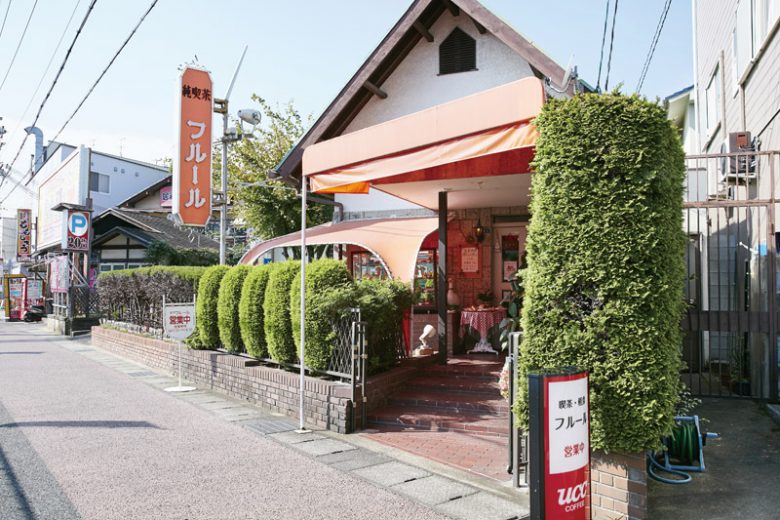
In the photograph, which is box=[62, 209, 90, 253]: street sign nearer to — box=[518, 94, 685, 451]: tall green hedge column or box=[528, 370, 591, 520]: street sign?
box=[518, 94, 685, 451]: tall green hedge column

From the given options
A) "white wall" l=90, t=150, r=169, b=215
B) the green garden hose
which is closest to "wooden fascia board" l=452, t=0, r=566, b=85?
the green garden hose

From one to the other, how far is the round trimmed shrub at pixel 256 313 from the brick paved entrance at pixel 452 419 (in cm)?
261

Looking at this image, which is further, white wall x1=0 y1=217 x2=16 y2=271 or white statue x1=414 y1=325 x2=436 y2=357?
white wall x1=0 y1=217 x2=16 y2=271

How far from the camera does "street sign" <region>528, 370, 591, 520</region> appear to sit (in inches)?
149

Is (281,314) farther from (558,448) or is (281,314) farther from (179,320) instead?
(558,448)

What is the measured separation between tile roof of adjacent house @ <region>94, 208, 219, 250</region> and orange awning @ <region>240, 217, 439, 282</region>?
63.9ft

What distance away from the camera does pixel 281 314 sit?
29.2 ft

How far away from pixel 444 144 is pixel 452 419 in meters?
3.40

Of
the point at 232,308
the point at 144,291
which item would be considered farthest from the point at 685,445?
the point at 144,291

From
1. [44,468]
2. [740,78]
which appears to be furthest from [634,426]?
[740,78]

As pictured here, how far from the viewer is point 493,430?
7.09 meters

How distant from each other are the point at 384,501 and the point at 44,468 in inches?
140

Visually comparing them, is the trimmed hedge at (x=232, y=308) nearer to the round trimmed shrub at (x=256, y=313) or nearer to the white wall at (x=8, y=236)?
the round trimmed shrub at (x=256, y=313)

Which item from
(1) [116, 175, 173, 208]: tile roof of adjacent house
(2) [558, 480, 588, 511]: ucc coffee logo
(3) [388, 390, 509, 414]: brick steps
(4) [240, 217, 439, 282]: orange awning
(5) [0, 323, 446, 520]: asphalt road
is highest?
(1) [116, 175, 173, 208]: tile roof of adjacent house
